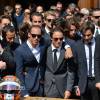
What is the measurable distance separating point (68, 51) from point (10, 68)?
0.85 metres

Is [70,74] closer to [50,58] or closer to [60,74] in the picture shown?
[60,74]

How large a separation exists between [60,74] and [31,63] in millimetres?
456

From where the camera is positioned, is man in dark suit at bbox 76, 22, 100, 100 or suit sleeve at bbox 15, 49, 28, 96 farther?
man in dark suit at bbox 76, 22, 100, 100

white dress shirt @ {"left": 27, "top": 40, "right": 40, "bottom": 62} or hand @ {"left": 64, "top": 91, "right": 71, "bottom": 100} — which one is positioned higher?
white dress shirt @ {"left": 27, "top": 40, "right": 40, "bottom": 62}

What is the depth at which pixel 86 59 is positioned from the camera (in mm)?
7367

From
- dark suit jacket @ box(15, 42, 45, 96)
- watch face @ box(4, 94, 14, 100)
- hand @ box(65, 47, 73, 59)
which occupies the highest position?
hand @ box(65, 47, 73, 59)

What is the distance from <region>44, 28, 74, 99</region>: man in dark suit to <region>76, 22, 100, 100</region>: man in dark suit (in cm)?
15

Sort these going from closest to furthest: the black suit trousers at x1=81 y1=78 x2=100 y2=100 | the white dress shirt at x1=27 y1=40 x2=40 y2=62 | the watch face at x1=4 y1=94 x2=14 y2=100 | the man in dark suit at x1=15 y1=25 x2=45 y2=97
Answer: the watch face at x1=4 y1=94 x2=14 y2=100 < the man in dark suit at x1=15 y1=25 x2=45 y2=97 < the white dress shirt at x1=27 y1=40 x2=40 y2=62 < the black suit trousers at x1=81 y1=78 x2=100 y2=100

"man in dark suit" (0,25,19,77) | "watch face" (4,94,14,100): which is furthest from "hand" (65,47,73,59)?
"watch face" (4,94,14,100)

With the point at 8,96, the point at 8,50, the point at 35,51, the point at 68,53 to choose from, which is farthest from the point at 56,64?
the point at 8,96

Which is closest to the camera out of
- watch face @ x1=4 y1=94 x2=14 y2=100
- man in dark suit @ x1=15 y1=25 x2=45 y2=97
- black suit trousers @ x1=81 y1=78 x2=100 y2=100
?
watch face @ x1=4 y1=94 x2=14 y2=100

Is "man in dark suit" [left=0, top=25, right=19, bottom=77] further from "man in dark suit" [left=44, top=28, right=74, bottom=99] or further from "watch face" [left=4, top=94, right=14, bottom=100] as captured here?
"watch face" [left=4, top=94, right=14, bottom=100]

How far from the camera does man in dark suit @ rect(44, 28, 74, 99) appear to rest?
735cm

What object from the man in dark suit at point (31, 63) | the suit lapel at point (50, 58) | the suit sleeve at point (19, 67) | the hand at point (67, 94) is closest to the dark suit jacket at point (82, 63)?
the hand at point (67, 94)
